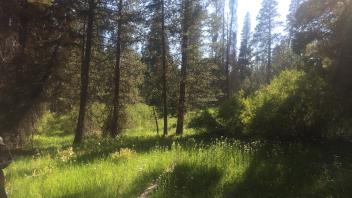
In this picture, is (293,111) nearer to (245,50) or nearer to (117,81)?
(117,81)

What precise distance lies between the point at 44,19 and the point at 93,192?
1543 cm

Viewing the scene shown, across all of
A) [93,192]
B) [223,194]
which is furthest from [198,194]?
[93,192]

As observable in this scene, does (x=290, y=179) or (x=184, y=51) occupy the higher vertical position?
(x=184, y=51)

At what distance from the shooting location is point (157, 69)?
90.3 ft

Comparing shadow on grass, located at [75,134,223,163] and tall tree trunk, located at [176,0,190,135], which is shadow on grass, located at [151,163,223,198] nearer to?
shadow on grass, located at [75,134,223,163]

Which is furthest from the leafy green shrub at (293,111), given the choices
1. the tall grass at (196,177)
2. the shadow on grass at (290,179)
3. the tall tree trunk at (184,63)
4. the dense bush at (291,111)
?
the tall tree trunk at (184,63)

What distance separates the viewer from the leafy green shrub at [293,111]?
49.0 ft

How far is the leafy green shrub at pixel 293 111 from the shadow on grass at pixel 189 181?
669 centimetres

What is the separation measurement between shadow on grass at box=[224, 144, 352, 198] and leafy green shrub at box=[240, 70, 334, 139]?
14.4 feet

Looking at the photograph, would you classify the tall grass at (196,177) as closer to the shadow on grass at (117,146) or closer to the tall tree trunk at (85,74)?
the shadow on grass at (117,146)

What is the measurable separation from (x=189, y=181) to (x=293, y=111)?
8.11m

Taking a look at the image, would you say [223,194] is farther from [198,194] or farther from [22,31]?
[22,31]

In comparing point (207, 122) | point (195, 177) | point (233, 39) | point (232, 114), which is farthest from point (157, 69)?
point (233, 39)

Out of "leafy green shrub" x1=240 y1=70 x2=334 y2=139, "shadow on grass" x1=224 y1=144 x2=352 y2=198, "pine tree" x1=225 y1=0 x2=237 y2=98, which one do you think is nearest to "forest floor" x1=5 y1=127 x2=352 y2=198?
"shadow on grass" x1=224 y1=144 x2=352 y2=198
